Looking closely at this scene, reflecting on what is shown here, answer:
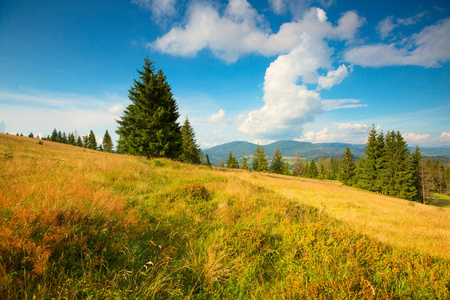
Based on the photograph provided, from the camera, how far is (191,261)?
2.52 meters

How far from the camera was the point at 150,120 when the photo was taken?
17297 mm

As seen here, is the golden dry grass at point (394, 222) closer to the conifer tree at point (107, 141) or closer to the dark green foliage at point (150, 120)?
the dark green foliage at point (150, 120)

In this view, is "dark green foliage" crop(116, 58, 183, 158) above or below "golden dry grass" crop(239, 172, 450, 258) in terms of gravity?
above

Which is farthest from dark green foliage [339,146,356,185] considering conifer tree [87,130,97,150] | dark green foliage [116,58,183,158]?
conifer tree [87,130,97,150]

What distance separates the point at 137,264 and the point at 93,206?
1457 mm

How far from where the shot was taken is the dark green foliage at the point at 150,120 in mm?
16672

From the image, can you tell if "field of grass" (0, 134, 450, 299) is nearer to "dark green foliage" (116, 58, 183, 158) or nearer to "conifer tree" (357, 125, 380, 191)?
"dark green foliage" (116, 58, 183, 158)

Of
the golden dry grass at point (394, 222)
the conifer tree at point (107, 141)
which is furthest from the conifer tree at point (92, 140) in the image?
the golden dry grass at point (394, 222)

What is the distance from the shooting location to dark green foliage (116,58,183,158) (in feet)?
54.7

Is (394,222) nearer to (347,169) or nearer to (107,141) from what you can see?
(347,169)

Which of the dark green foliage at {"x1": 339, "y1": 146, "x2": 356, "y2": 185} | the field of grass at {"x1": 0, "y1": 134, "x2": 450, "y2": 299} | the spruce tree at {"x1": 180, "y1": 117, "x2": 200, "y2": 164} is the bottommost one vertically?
the dark green foliage at {"x1": 339, "y1": 146, "x2": 356, "y2": 185}

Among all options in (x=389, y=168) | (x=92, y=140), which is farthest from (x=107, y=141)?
(x=389, y=168)

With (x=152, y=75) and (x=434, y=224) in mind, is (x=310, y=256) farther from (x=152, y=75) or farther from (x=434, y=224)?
(x=152, y=75)

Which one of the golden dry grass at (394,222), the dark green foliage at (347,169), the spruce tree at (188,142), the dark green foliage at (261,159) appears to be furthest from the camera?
the dark green foliage at (261,159)
